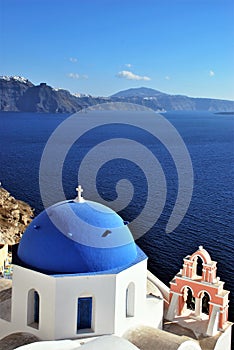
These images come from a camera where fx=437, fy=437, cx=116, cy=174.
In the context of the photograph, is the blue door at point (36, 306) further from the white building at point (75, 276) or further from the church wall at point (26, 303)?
the church wall at point (26, 303)

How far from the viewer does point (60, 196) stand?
112 feet

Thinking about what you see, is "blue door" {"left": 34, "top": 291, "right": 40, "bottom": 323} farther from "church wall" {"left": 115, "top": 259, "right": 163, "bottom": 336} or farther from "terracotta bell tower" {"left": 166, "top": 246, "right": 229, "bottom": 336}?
"terracotta bell tower" {"left": 166, "top": 246, "right": 229, "bottom": 336}

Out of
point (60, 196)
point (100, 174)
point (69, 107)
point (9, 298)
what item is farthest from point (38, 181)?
point (69, 107)

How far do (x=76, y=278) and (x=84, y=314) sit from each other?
0.98 metres

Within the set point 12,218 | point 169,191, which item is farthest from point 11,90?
point 12,218

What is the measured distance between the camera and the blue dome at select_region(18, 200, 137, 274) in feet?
30.2

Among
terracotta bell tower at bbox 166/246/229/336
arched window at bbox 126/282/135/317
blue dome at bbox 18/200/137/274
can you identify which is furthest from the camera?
terracotta bell tower at bbox 166/246/229/336

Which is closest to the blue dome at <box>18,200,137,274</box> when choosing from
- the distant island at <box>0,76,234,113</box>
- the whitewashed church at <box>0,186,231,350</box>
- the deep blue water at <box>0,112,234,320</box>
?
the whitewashed church at <box>0,186,231,350</box>

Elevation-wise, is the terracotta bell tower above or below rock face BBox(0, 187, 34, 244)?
above

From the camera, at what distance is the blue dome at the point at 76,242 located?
30.2 ft

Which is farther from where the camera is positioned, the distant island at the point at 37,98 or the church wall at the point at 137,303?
the distant island at the point at 37,98

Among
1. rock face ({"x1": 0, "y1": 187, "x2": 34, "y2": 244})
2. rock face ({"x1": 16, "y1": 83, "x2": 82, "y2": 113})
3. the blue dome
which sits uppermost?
rock face ({"x1": 16, "y1": 83, "x2": 82, "y2": 113})

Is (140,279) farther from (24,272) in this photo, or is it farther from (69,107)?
(69,107)

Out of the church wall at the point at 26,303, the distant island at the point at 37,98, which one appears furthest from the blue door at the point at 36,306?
the distant island at the point at 37,98
